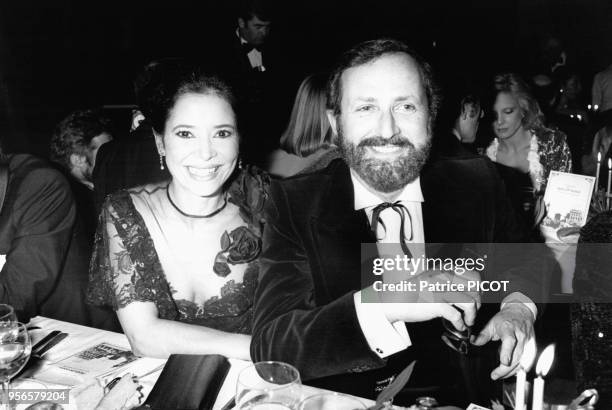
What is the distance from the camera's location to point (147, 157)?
2.07 meters

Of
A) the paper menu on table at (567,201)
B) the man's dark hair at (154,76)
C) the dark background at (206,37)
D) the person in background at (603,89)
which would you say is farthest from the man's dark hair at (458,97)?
the man's dark hair at (154,76)

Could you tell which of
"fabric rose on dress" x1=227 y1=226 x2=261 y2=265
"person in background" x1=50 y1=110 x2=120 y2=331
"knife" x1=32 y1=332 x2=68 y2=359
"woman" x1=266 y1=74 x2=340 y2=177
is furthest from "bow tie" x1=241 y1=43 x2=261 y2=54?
"knife" x1=32 y1=332 x2=68 y2=359

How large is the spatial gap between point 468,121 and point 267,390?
2523 mm

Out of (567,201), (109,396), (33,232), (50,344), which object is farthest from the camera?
A: (567,201)

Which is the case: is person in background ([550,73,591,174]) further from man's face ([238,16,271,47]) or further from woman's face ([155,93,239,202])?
woman's face ([155,93,239,202])

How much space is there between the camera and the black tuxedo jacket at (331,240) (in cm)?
143

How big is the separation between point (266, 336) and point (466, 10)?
3271 mm

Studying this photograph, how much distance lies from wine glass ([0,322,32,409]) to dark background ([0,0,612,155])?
7.50 ft

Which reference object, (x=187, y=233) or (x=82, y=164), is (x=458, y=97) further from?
(x=82, y=164)

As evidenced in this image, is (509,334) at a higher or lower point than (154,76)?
lower

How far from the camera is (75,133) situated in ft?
8.21

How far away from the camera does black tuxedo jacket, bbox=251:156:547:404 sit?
1433 millimetres

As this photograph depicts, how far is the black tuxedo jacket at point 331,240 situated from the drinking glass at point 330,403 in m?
0.28

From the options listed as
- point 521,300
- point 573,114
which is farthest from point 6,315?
point 573,114
